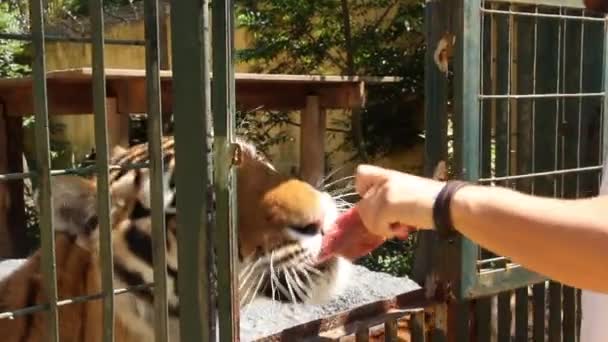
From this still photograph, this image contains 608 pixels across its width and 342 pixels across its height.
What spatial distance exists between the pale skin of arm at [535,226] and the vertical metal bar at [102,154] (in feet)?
1.72

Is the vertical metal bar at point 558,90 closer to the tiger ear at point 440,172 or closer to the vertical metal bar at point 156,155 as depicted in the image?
the tiger ear at point 440,172

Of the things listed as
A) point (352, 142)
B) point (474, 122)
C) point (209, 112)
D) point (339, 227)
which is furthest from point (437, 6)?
point (352, 142)

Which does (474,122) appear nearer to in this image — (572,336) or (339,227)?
(339,227)

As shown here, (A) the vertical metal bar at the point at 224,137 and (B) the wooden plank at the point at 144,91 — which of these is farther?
(B) the wooden plank at the point at 144,91

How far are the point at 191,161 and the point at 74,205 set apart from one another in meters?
0.38

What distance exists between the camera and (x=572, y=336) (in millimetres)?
2805

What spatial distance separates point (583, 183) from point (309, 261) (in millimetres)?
1245

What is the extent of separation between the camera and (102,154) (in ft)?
4.58

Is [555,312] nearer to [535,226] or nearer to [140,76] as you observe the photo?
[535,226]

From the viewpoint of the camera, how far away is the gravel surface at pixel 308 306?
10.0 feet

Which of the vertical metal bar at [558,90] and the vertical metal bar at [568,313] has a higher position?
the vertical metal bar at [558,90]

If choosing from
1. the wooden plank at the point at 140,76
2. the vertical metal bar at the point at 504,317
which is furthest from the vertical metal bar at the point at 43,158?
the vertical metal bar at the point at 504,317

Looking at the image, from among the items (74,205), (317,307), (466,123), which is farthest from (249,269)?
(317,307)

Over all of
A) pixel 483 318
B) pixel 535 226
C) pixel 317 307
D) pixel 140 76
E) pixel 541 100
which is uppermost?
pixel 140 76
